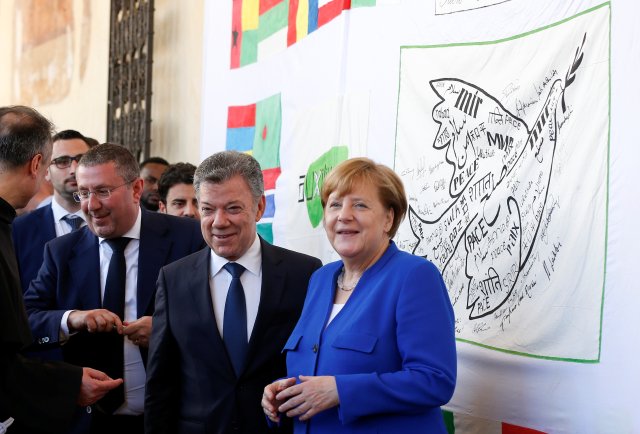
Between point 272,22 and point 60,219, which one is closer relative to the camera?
point 60,219

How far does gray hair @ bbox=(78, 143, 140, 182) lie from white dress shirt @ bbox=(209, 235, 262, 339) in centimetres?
65

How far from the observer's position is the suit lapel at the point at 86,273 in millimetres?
3314

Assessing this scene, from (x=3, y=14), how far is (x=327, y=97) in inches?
309

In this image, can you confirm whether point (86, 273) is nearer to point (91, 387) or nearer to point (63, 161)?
point (91, 387)

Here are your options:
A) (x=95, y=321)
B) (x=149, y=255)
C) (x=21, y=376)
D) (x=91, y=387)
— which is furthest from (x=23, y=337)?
(x=149, y=255)

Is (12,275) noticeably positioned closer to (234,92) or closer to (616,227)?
(616,227)

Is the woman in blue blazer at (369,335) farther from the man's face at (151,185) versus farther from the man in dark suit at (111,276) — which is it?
the man's face at (151,185)

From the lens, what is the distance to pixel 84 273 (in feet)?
11.0

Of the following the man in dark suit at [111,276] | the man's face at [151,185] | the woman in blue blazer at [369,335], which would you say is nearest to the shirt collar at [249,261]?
the woman in blue blazer at [369,335]

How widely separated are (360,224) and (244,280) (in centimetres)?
51

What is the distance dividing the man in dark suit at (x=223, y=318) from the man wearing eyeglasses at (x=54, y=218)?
107 cm

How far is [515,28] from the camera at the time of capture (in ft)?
9.98

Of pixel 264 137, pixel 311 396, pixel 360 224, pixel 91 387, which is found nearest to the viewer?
pixel 311 396

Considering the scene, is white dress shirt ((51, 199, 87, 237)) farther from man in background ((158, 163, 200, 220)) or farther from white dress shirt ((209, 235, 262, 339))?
white dress shirt ((209, 235, 262, 339))
